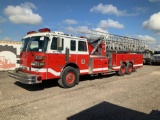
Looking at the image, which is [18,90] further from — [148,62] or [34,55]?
[148,62]

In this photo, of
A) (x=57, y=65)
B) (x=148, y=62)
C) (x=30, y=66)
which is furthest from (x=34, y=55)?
(x=148, y=62)

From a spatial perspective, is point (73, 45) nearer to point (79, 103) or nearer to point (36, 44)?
point (36, 44)

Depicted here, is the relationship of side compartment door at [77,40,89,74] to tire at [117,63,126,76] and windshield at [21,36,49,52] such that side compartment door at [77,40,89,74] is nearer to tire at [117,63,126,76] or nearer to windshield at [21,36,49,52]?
windshield at [21,36,49,52]

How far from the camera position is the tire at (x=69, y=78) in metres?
9.68

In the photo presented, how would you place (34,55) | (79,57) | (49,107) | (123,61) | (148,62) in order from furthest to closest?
(148,62), (123,61), (79,57), (34,55), (49,107)

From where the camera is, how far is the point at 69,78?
32.9 feet

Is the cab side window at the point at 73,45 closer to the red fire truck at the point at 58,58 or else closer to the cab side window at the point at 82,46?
the red fire truck at the point at 58,58

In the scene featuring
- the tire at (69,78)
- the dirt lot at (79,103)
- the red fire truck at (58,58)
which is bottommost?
the dirt lot at (79,103)

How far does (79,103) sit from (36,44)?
12.1 feet

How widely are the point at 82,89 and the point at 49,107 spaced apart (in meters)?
3.11

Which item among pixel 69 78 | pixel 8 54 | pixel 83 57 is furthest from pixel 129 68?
pixel 8 54

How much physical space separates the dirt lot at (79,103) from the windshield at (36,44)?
1.99 metres

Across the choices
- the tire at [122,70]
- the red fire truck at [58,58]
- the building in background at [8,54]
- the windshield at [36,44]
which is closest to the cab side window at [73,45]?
the red fire truck at [58,58]

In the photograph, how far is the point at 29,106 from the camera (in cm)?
690
